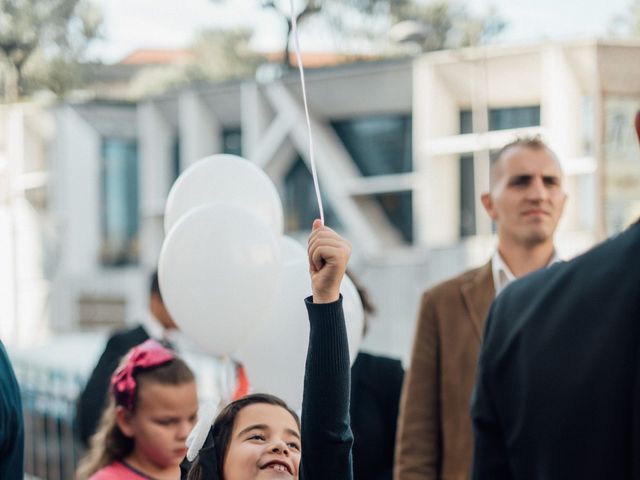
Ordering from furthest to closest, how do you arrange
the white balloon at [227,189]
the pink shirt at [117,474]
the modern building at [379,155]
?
the modern building at [379,155], the white balloon at [227,189], the pink shirt at [117,474]

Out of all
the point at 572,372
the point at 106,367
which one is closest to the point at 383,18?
the point at 106,367

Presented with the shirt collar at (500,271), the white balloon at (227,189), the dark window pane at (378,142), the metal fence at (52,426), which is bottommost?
the metal fence at (52,426)

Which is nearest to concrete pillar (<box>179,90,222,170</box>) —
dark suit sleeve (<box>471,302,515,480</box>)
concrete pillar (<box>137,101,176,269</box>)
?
concrete pillar (<box>137,101,176,269</box>)

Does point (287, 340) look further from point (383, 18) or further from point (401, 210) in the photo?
point (383, 18)

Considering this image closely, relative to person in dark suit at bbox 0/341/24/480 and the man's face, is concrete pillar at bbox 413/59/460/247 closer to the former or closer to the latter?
the man's face

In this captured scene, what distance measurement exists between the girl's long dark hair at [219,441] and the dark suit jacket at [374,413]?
91 cm

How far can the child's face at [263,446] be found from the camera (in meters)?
2.17

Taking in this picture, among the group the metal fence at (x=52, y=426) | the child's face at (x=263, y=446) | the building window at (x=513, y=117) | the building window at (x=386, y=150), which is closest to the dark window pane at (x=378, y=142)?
the building window at (x=386, y=150)

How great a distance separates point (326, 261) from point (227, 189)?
1.41m

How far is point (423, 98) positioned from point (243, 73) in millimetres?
15831

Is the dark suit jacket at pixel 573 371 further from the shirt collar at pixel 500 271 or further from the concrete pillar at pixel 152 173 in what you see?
the concrete pillar at pixel 152 173

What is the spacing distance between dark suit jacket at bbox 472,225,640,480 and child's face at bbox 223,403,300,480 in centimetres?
75

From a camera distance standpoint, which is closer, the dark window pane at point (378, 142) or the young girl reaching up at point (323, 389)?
the young girl reaching up at point (323, 389)

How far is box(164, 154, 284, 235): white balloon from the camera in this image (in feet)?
11.0
